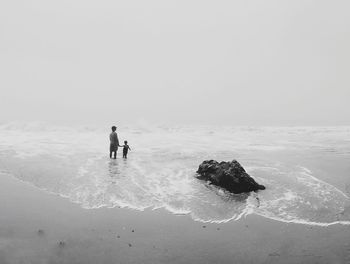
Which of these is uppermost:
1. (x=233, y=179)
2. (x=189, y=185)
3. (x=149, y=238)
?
(x=233, y=179)

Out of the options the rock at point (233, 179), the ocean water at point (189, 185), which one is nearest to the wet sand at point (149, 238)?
the ocean water at point (189, 185)

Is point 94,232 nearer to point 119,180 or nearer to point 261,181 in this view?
point 119,180

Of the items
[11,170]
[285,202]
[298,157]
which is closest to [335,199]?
[285,202]

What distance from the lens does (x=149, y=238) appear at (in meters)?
8.56

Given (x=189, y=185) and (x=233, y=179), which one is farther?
(x=189, y=185)

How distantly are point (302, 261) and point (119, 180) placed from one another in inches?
367

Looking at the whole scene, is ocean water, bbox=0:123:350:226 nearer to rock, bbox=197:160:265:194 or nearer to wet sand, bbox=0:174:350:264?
rock, bbox=197:160:265:194

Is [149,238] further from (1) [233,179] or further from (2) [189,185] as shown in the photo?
(2) [189,185]

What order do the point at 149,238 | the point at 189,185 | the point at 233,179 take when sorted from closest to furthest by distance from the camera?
the point at 149,238 < the point at 233,179 < the point at 189,185

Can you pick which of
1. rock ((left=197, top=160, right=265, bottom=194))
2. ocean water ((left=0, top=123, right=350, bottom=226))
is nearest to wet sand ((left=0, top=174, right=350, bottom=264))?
ocean water ((left=0, top=123, right=350, bottom=226))

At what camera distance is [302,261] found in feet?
Result: 23.9

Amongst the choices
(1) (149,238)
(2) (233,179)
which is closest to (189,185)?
(2) (233,179)

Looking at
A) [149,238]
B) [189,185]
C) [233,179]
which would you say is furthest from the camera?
[189,185]

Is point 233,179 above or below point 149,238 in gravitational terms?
above
